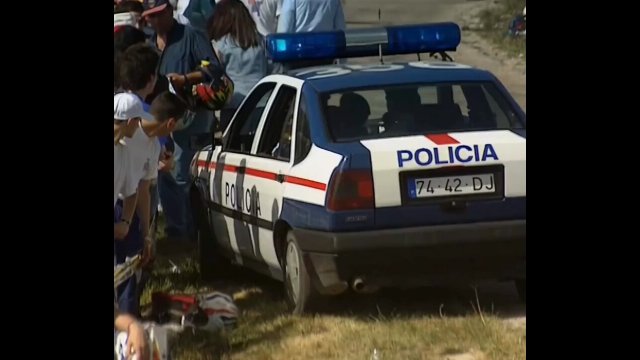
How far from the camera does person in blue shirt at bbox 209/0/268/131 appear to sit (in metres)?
7.75

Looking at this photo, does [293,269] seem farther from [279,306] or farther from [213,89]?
[213,89]

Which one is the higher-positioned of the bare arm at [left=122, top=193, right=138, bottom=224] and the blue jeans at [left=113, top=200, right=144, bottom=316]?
the bare arm at [left=122, top=193, right=138, bottom=224]

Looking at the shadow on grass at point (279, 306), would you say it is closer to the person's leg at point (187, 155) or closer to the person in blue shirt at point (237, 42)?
the person's leg at point (187, 155)

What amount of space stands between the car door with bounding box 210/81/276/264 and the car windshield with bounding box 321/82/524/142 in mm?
463

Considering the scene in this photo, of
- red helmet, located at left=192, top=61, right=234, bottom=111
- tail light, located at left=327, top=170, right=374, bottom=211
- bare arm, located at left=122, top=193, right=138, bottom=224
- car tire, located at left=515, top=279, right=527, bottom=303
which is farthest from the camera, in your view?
red helmet, located at left=192, top=61, right=234, bottom=111

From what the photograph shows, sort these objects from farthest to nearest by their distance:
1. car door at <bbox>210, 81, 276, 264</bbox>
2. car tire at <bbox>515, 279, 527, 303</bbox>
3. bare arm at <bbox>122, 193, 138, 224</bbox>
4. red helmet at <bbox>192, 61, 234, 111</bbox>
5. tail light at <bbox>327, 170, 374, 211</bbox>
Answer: car door at <bbox>210, 81, 276, 264</bbox> → red helmet at <bbox>192, 61, 234, 111</bbox> → car tire at <bbox>515, 279, 527, 303</bbox> → bare arm at <bbox>122, 193, 138, 224</bbox> → tail light at <bbox>327, 170, 374, 211</bbox>

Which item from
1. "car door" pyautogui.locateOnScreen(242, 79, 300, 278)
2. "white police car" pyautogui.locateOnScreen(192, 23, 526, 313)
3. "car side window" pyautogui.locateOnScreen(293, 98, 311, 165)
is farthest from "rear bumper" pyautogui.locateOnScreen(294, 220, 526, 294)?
"car side window" pyautogui.locateOnScreen(293, 98, 311, 165)

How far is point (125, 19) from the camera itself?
7547 millimetres

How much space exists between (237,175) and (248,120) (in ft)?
1.01

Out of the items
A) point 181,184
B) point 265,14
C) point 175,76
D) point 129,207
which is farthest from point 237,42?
point 129,207

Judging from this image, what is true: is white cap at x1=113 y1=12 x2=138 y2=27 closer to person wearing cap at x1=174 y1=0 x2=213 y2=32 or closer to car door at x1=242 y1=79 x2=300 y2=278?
person wearing cap at x1=174 y1=0 x2=213 y2=32
